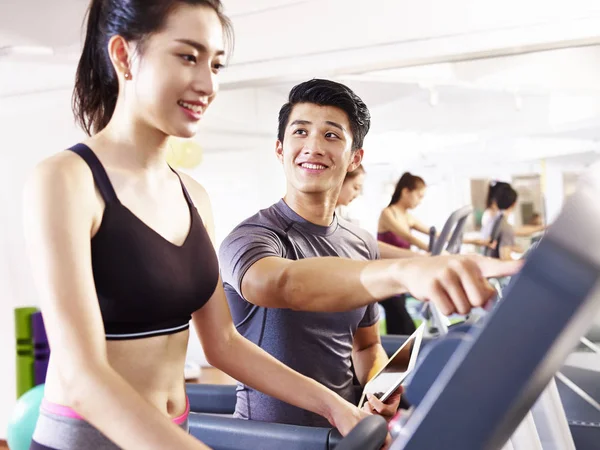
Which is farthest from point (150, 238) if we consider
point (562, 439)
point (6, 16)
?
point (6, 16)

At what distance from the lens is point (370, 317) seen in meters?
2.03

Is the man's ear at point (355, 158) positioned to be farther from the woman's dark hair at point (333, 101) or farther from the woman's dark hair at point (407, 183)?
the woman's dark hair at point (407, 183)

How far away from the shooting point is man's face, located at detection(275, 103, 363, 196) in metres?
1.82

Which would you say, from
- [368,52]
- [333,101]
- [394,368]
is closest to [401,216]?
[368,52]

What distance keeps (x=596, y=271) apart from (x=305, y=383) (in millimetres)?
862

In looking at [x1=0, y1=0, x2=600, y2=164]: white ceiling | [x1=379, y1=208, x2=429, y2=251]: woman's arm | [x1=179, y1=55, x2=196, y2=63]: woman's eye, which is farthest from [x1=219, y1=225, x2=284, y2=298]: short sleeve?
[x1=379, y1=208, x2=429, y2=251]: woman's arm

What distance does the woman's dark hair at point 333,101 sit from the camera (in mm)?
1856

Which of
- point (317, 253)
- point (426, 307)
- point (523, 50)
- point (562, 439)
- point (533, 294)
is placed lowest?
point (426, 307)

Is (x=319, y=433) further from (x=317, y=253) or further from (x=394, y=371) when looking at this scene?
(x=317, y=253)

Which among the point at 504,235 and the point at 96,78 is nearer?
the point at 96,78

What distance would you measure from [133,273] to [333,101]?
1015 millimetres

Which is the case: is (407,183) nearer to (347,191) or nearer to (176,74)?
→ (347,191)

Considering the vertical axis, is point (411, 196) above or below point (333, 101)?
below

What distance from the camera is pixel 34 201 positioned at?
2.99ft
